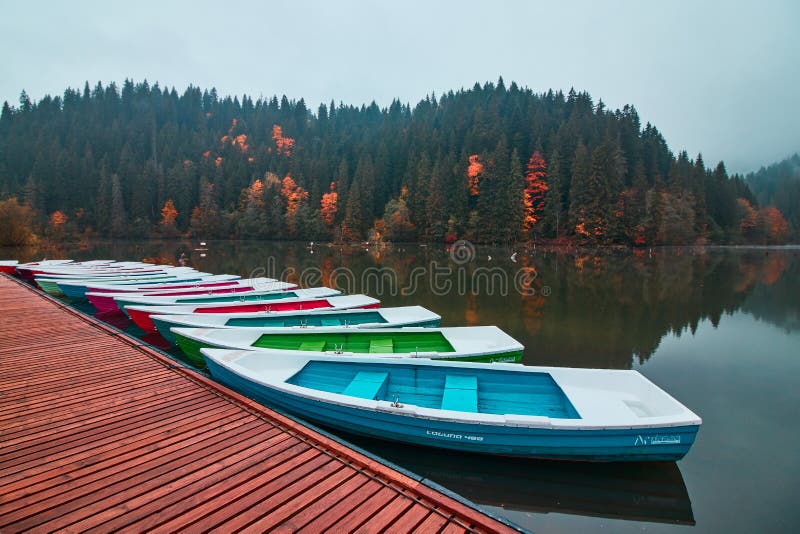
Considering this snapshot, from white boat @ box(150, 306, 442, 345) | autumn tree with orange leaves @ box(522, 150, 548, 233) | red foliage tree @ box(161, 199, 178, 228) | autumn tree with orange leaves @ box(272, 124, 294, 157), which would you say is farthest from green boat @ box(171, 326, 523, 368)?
autumn tree with orange leaves @ box(272, 124, 294, 157)

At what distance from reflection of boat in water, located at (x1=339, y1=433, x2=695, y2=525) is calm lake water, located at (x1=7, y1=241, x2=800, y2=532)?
2 centimetres

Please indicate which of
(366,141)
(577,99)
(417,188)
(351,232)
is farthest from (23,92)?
(577,99)

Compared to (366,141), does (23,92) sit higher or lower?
higher

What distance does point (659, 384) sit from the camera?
9.80m

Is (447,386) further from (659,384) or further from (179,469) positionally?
(659,384)

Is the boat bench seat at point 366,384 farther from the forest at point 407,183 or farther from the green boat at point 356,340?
the forest at point 407,183

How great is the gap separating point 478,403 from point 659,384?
19.6 ft

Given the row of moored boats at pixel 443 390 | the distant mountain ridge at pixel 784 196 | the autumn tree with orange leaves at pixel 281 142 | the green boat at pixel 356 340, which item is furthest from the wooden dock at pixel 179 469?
the distant mountain ridge at pixel 784 196

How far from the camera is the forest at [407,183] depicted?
6253cm

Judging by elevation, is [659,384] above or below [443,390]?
below

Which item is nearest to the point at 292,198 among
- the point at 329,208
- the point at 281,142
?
the point at 329,208

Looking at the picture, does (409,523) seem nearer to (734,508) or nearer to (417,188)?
(734,508)

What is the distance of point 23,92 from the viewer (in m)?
126

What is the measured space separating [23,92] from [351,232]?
127 metres
